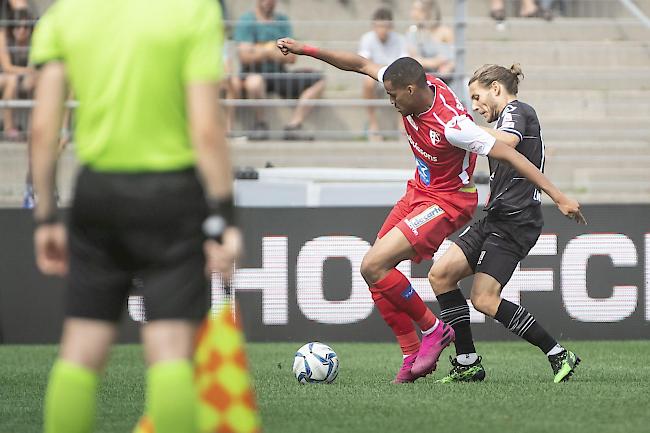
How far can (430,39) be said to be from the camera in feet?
46.5

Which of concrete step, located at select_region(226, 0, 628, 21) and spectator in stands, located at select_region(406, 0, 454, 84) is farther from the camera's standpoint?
concrete step, located at select_region(226, 0, 628, 21)

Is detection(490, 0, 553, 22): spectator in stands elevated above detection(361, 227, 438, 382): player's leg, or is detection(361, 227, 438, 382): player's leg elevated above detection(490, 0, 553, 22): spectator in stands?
detection(490, 0, 553, 22): spectator in stands

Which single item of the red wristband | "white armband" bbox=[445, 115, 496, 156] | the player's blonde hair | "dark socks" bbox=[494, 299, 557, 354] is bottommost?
"dark socks" bbox=[494, 299, 557, 354]

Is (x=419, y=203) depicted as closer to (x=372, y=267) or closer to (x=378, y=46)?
(x=372, y=267)

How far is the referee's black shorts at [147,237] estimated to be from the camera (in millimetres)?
4059

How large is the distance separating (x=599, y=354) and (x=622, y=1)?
22.0 ft

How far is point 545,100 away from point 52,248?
37.4ft

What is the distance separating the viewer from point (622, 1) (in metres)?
15.1

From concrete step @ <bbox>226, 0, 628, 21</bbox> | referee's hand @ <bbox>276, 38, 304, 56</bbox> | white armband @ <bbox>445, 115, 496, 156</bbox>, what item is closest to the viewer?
white armband @ <bbox>445, 115, 496, 156</bbox>

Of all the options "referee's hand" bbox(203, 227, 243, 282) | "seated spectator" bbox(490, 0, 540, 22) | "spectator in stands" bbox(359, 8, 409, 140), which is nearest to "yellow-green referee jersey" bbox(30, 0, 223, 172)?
"referee's hand" bbox(203, 227, 243, 282)

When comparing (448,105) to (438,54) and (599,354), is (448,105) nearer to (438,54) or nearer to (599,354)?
(599,354)

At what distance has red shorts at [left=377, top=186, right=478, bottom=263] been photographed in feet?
25.7

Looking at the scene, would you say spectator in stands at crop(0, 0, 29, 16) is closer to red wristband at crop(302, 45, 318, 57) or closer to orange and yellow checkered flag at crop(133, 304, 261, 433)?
red wristband at crop(302, 45, 318, 57)

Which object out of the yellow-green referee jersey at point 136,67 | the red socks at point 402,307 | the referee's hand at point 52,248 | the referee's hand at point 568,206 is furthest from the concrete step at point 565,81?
the referee's hand at point 52,248
